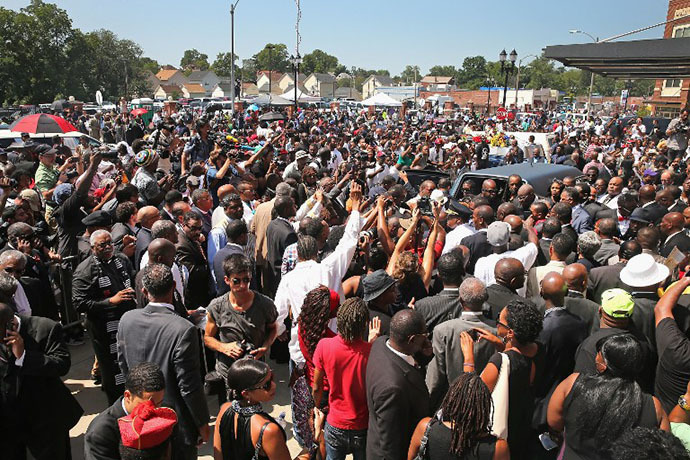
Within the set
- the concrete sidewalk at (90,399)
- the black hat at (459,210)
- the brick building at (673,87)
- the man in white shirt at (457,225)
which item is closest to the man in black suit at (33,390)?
the concrete sidewalk at (90,399)

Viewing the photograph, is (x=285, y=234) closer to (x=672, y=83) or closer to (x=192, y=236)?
(x=192, y=236)

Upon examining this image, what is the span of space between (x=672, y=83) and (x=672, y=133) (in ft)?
102

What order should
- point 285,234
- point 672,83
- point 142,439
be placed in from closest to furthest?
1. point 142,439
2. point 285,234
3. point 672,83

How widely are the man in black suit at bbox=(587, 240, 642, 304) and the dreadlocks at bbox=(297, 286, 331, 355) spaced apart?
2719mm

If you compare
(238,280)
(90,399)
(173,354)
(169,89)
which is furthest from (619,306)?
(169,89)

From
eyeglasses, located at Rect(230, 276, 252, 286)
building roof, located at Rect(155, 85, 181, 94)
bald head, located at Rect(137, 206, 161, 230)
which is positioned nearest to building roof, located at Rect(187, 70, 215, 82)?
→ building roof, located at Rect(155, 85, 181, 94)

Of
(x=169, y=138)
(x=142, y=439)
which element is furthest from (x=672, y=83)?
(x=142, y=439)

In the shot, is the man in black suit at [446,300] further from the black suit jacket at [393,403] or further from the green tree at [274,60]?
the green tree at [274,60]

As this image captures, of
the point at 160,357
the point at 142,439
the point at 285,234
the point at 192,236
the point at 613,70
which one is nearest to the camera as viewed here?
the point at 142,439

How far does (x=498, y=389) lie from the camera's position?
9.69ft

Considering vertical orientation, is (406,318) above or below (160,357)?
above

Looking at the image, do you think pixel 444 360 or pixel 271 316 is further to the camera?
pixel 271 316

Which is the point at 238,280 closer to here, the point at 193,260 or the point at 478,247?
the point at 193,260

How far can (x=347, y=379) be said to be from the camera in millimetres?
3221
